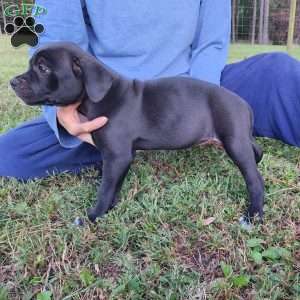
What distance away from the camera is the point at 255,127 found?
2.91m

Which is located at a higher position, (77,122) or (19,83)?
(19,83)

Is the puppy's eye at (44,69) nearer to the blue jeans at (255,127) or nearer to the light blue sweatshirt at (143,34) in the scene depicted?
the light blue sweatshirt at (143,34)

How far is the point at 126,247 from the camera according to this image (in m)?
1.99

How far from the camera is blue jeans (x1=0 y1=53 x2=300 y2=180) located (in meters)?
2.73

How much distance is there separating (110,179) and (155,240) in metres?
0.34

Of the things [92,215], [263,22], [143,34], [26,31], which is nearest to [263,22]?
[263,22]

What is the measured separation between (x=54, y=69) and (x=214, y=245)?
0.97 meters

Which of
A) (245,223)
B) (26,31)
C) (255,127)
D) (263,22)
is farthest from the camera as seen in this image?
(263,22)

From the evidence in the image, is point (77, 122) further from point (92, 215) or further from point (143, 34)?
point (143, 34)

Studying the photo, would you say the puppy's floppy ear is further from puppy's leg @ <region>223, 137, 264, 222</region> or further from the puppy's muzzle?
puppy's leg @ <region>223, 137, 264, 222</region>

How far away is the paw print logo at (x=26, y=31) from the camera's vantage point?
8.19 feet

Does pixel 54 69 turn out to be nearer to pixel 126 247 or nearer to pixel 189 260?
pixel 126 247

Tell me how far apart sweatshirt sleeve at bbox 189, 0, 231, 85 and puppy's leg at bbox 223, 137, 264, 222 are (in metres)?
0.75

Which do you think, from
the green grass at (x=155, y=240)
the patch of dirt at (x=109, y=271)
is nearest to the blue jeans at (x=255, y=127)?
the green grass at (x=155, y=240)
